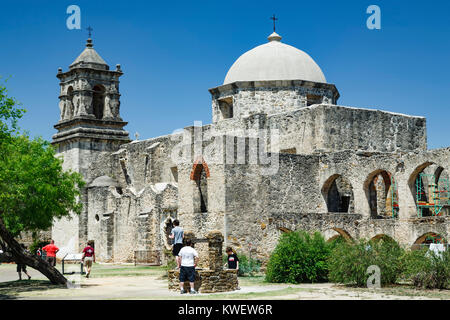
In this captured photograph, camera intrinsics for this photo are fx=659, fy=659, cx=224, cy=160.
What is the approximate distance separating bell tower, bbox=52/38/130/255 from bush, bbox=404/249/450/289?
911 inches

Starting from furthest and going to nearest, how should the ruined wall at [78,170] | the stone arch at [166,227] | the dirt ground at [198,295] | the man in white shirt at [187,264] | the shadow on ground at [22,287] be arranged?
the ruined wall at [78,170] → the stone arch at [166,227] → the shadow on ground at [22,287] → the man in white shirt at [187,264] → the dirt ground at [198,295]

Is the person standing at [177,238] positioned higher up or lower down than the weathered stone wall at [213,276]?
higher up

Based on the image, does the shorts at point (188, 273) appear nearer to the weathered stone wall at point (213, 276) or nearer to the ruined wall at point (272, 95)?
the weathered stone wall at point (213, 276)

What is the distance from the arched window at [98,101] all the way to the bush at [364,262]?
961 inches

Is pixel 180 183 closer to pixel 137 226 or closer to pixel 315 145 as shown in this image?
pixel 315 145

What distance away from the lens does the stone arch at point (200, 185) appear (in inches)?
876

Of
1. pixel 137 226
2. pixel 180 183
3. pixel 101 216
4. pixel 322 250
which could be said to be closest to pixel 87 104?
pixel 101 216

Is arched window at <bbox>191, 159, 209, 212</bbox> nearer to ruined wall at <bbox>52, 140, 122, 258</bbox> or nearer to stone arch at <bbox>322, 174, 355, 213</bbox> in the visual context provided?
stone arch at <bbox>322, 174, 355, 213</bbox>

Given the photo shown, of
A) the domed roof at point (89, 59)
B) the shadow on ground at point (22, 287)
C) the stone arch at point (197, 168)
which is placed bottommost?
the shadow on ground at point (22, 287)

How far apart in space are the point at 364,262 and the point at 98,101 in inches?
1004

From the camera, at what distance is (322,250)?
1758 cm

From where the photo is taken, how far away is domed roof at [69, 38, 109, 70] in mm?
36875

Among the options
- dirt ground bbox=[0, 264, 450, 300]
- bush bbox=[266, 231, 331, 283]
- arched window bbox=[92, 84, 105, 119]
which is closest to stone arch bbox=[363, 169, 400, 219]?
bush bbox=[266, 231, 331, 283]

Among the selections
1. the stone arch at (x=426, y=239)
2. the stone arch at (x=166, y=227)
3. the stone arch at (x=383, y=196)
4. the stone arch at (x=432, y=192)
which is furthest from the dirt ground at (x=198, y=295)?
the stone arch at (x=166, y=227)
